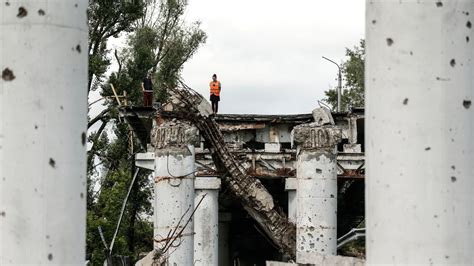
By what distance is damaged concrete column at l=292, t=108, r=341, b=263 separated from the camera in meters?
22.7

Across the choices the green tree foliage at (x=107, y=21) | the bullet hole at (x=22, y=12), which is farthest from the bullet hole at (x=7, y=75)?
the green tree foliage at (x=107, y=21)

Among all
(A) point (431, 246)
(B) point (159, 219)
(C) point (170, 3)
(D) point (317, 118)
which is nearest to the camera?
(A) point (431, 246)

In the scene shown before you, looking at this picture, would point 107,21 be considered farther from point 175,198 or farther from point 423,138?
point 423,138

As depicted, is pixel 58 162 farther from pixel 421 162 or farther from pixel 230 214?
pixel 230 214

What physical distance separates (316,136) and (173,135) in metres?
2.65

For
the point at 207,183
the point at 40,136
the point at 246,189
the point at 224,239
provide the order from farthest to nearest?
the point at 224,239 → the point at 207,183 → the point at 246,189 → the point at 40,136

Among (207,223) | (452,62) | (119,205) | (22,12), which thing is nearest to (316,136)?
(207,223)

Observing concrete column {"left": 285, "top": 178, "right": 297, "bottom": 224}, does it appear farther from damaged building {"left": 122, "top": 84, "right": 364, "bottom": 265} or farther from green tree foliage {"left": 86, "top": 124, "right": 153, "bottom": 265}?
green tree foliage {"left": 86, "top": 124, "right": 153, "bottom": 265}

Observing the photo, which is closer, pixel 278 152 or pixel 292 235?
pixel 292 235

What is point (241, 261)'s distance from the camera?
4059 cm

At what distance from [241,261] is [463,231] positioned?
32.3 metres

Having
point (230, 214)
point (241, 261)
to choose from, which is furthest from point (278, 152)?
point (241, 261)

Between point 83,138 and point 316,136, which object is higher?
point 316,136

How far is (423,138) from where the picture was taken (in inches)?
336
